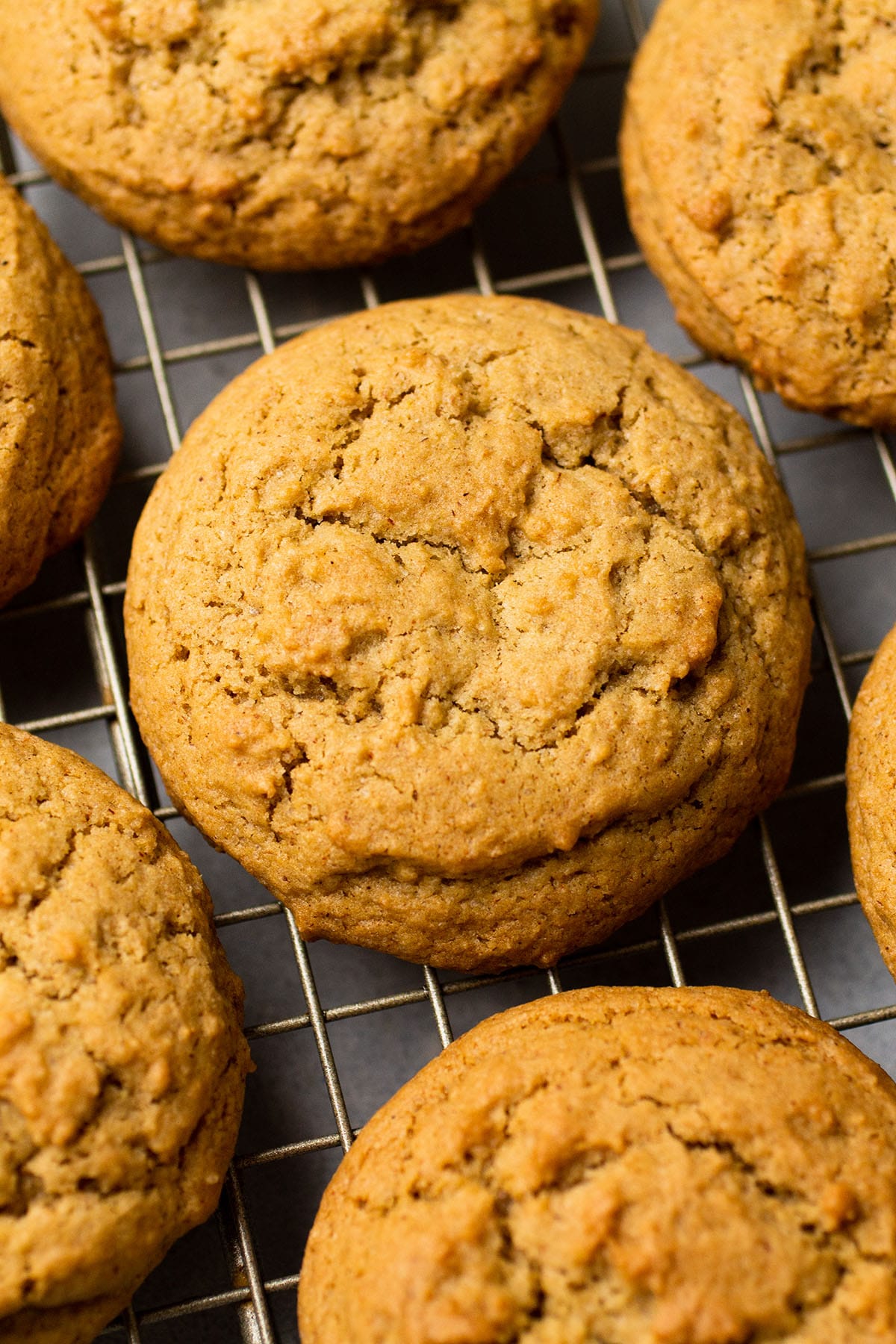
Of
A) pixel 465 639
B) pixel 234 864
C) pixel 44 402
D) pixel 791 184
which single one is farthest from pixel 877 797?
pixel 44 402

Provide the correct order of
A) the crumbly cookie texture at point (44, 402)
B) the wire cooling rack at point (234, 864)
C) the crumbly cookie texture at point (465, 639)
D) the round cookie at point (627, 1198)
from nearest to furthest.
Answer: the round cookie at point (627, 1198) < the crumbly cookie texture at point (465, 639) < the crumbly cookie texture at point (44, 402) < the wire cooling rack at point (234, 864)

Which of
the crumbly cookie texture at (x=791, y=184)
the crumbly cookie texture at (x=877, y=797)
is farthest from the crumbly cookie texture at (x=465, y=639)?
the crumbly cookie texture at (x=791, y=184)

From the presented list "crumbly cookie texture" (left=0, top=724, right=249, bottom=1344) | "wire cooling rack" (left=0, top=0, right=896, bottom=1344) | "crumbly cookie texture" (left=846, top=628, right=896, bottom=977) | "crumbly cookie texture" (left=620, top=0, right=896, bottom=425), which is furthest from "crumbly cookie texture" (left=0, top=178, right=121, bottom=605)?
"crumbly cookie texture" (left=846, top=628, right=896, bottom=977)

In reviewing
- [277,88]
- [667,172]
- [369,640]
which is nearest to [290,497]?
[369,640]

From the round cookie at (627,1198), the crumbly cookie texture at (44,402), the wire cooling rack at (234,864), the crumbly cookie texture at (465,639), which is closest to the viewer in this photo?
the round cookie at (627,1198)

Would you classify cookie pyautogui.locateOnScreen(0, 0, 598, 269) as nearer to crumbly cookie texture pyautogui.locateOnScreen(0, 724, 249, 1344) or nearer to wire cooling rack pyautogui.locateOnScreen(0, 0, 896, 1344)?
wire cooling rack pyautogui.locateOnScreen(0, 0, 896, 1344)

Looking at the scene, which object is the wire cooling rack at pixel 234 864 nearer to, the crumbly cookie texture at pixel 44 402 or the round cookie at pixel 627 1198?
the crumbly cookie texture at pixel 44 402

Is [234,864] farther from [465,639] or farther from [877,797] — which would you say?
[877,797]
